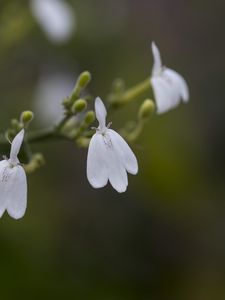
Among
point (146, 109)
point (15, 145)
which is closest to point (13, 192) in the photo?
point (15, 145)

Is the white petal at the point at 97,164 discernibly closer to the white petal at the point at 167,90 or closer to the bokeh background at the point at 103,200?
the white petal at the point at 167,90

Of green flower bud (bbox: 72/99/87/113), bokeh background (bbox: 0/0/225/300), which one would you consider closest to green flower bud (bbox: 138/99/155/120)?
green flower bud (bbox: 72/99/87/113)

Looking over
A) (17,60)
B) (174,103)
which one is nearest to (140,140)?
(17,60)

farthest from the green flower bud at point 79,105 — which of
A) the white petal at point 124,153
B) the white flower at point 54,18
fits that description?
the white flower at point 54,18

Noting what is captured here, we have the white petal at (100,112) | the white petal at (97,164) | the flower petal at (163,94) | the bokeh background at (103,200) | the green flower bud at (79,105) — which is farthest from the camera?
the bokeh background at (103,200)

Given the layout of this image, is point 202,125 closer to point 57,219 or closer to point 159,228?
point 159,228
